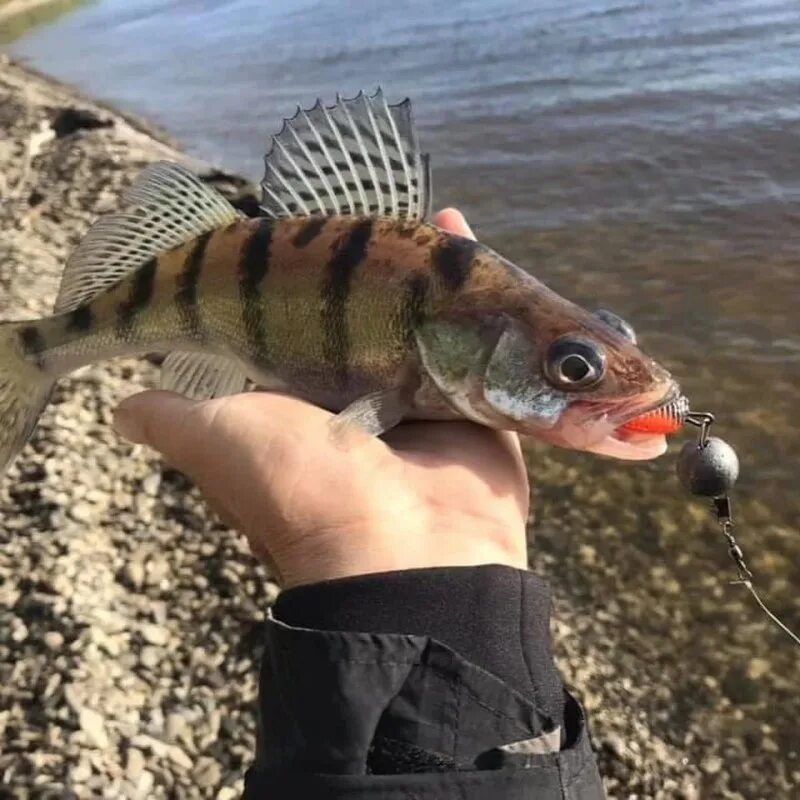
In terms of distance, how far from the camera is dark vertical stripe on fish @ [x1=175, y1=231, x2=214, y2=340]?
331 cm

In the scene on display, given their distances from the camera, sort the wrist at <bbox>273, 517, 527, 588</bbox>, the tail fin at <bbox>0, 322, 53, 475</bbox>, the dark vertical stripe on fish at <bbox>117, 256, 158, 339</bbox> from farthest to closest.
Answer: the tail fin at <bbox>0, 322, 53, 475</bbox>
the dark vertical stripe on fish at <bbox>117, 256, 158, 339</bbox>
the wrist at <bbox>273, 517, 527, 588</bbox>

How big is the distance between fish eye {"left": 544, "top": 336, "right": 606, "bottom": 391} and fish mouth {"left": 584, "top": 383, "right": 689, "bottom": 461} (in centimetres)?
11

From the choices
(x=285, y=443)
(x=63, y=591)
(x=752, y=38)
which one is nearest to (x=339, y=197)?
(x=285, y=443)

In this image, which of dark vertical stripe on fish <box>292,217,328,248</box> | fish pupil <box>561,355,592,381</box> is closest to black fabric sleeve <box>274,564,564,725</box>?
fish pupil <box>561,355,592,381</box>

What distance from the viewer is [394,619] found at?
7.75 ft

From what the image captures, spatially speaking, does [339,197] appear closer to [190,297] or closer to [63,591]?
[190,297]

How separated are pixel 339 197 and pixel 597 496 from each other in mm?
3436

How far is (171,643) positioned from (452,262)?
8.58 feet

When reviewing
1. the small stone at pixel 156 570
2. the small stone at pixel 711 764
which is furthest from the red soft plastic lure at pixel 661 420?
the small stone at pixel 156 570

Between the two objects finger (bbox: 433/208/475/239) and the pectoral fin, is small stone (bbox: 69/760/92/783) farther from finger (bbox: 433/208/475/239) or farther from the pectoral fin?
finger (bbox: 433/208/475/239)

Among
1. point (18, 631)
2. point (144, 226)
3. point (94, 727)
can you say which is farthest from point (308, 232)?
point (18, 631)

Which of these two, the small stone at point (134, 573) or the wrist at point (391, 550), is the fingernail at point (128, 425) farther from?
the small stone at point (134, 573)

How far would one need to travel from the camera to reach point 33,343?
144 inches

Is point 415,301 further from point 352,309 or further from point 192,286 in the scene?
point 192,286
